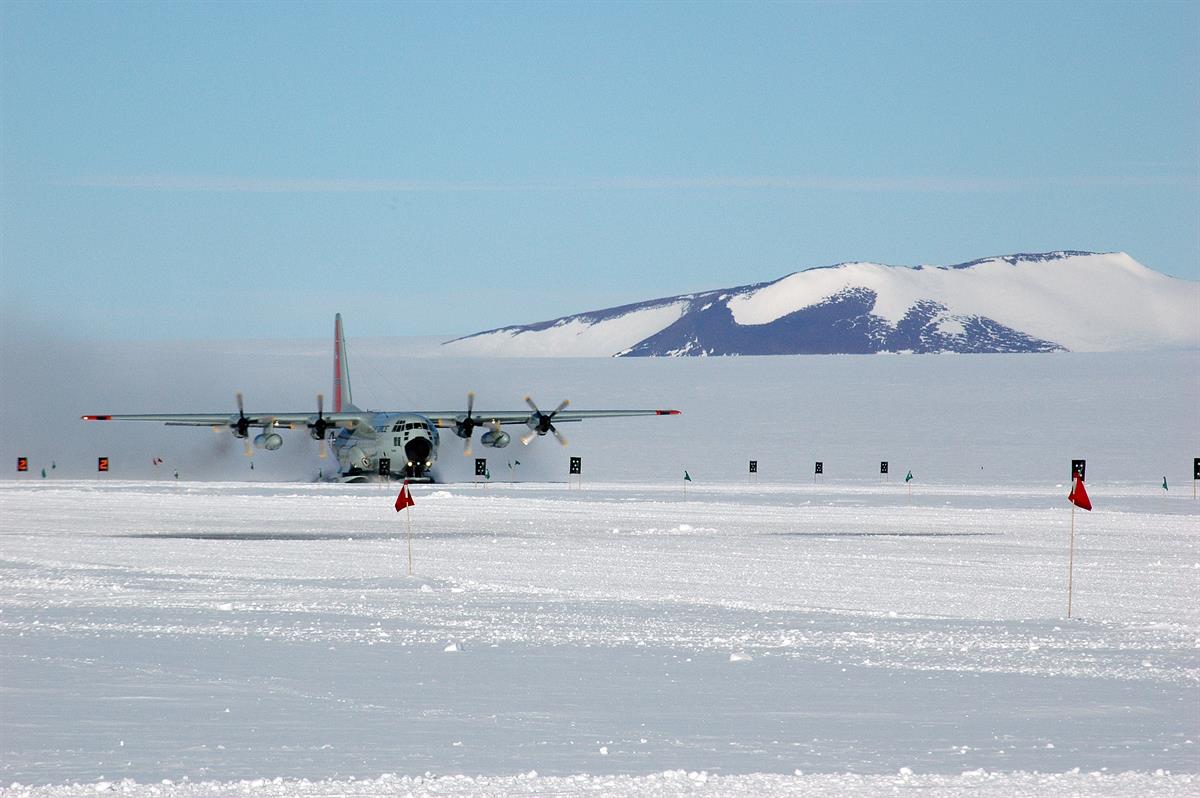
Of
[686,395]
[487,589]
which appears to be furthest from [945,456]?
[487,589]

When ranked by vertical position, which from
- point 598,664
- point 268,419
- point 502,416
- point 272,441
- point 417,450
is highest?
point 502,416

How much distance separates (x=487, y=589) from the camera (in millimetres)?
22750

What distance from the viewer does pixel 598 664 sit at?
51.4 feet

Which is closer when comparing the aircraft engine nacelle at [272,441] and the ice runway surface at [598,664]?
the ice runway surface at [598,664]

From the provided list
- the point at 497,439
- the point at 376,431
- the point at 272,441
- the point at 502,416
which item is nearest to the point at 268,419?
the point at 272,441

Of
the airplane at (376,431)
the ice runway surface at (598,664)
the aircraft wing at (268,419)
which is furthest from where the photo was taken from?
the aircraft wing at (268,419)

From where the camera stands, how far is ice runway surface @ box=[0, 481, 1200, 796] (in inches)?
426

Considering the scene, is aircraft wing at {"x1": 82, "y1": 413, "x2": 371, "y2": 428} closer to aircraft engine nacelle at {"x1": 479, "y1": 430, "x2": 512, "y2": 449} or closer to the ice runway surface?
aircraft engine nacelle at {"x1": 479, "y1": 430, "x2": 512, "y2": 449}

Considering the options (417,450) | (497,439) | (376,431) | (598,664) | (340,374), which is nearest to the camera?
(598,664)

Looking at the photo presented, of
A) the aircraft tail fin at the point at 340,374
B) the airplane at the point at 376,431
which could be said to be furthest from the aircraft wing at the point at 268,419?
the aircraft tail fin at the point at 340,374

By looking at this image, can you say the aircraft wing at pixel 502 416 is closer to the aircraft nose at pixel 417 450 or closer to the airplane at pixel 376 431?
the airplane at pixel 376 431

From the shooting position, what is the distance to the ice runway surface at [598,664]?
10.8 metres

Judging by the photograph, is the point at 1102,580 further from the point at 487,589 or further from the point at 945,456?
the point at 945,456

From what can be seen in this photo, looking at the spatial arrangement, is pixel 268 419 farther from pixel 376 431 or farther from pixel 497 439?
pixel 497 439
